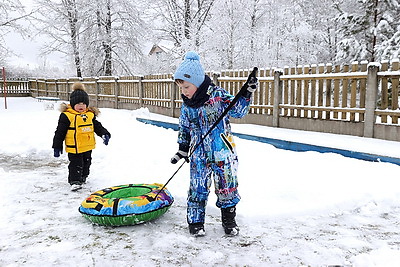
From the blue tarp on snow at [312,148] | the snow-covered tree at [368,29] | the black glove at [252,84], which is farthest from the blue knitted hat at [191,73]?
the snow-covered tree at [368,29]

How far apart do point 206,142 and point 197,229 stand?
2.62 ft

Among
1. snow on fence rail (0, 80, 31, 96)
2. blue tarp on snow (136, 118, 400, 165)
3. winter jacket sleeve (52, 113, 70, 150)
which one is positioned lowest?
blue tarp on snow (136, 118, 400, 165)

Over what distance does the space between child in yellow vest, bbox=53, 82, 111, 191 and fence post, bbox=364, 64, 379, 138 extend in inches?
207

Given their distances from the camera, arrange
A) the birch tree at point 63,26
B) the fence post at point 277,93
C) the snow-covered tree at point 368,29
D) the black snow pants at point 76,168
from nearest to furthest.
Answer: the black snow pants at point 76,168
the fence post at point 277,93
the snow-covered tree at point 368,29
the birch tree at point 63,26

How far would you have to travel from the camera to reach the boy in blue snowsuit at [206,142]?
304cm

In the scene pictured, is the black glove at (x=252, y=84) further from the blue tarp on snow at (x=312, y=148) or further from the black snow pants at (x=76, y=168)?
the blue tarp on snow at (x=312, y=148)

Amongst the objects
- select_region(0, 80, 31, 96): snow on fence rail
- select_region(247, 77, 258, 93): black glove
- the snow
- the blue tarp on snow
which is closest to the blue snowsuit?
select_region(247, 77, 258, 93): black glove

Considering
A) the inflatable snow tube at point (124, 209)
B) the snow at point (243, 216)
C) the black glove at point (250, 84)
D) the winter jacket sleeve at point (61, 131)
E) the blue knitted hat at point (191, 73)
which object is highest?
the blue knitted hat at point (191, 73)

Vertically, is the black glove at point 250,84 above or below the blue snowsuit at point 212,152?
above

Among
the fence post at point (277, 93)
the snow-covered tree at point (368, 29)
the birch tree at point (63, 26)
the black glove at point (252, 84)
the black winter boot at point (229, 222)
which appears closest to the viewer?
the black glove at point (252, 84)

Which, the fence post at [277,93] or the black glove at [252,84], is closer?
the black glove at [252,84]

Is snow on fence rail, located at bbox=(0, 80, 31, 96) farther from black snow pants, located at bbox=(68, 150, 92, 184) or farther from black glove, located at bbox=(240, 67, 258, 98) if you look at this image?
black glove, located at bbox=(240, 67, 258, 98)

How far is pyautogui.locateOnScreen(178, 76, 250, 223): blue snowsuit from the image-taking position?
304cm

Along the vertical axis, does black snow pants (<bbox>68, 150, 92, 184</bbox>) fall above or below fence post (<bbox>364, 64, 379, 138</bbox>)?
below
